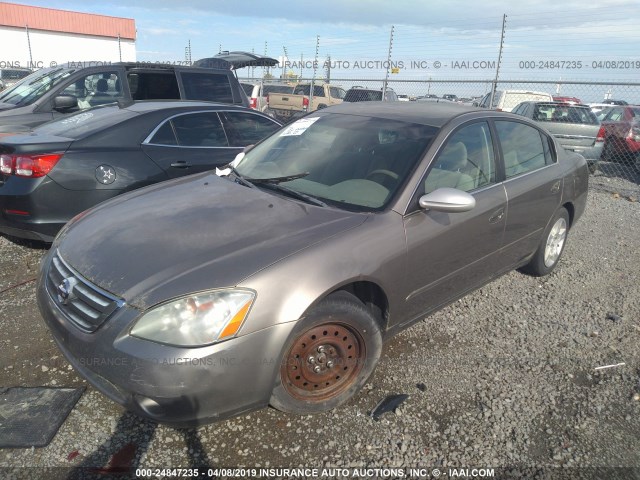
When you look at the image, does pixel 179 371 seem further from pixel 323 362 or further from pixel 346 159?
pixel 346 159

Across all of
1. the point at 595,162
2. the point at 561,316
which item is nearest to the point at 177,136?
the point at 561,316

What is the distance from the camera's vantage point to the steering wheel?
9.70 ft

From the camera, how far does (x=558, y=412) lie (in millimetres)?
2727

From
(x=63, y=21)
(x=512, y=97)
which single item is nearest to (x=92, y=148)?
(x=512, y=97)

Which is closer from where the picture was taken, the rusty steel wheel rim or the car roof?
the rusty steel wheel rim

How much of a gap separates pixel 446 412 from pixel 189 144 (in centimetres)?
362

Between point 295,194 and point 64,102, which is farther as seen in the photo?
point 64,102

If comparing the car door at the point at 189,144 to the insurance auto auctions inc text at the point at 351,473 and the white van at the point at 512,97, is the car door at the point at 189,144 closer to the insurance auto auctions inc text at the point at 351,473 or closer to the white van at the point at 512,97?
the insurance auto auctions inc text at the point at 351,473

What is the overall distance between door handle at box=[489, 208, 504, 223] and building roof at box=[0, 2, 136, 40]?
43437 mm

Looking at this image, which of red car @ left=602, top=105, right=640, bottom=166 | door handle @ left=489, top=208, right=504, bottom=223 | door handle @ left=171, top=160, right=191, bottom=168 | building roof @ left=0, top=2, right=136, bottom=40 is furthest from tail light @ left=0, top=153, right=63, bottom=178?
building roof @ left=0, top=2, right=136, bottom=40

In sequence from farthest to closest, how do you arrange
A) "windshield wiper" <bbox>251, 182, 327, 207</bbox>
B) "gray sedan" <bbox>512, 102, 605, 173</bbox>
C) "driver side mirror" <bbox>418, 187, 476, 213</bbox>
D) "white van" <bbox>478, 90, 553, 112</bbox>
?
"white van" <bbox>478, 90, 553, 112</bbox>, "gray sedan" <bbox>512, 102, 605, 173</bbox>, "windshield wiper" <bbox>251, 182, 327, 207</bbox>, "driver side mirror" <bbox>418, 187, 476, 213</bbox>

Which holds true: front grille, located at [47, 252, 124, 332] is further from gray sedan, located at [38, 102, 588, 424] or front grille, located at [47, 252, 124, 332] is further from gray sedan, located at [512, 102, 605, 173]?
gray sedan, located at [512, 102, 605, 173]

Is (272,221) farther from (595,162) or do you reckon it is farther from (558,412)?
(595,162)

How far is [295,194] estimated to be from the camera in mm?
2990
